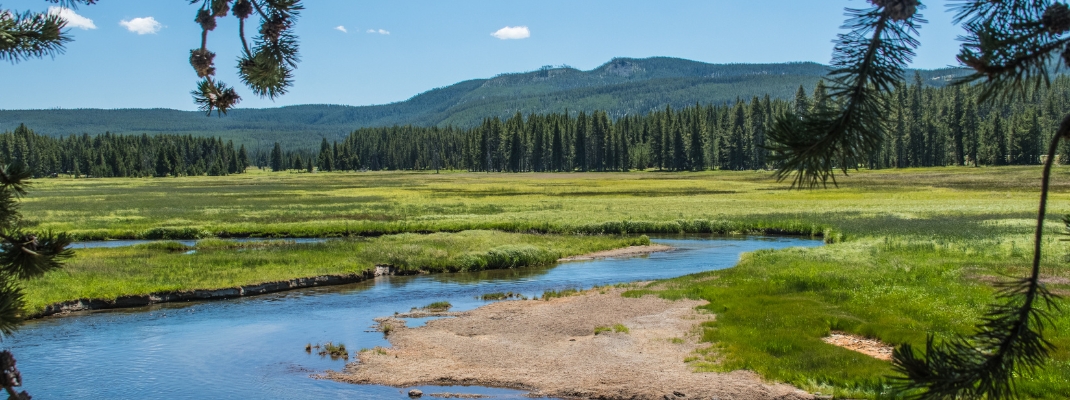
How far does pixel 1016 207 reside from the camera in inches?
2195

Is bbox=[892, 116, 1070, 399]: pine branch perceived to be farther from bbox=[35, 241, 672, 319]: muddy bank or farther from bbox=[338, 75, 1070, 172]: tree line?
bbox=[338, 75, 1070, 172]: tree line

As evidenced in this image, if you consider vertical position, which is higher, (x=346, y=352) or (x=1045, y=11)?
(x=1045, y=11)

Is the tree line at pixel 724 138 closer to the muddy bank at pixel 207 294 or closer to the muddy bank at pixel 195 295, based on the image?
the muddy bank at pixel 207 294

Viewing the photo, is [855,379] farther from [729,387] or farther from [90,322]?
[90,322]

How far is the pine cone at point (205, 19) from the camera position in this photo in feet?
12.1

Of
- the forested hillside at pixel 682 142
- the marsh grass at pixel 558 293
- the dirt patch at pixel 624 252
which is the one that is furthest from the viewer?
the forested hillside at pixel 682 142

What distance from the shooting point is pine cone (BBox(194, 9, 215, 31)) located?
12.1ft

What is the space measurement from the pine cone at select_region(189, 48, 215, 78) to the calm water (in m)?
13.1

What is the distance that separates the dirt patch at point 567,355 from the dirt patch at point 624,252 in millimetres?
13931

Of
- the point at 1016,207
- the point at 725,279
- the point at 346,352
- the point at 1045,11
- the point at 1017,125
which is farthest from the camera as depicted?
the point at 1017,125

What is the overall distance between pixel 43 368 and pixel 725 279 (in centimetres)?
2048

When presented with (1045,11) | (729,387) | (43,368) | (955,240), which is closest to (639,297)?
(729,387)

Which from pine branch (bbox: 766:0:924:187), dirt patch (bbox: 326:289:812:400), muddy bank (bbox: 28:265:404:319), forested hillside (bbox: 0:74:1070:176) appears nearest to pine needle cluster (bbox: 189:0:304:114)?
pine branch (bbox: 766:0:924:187)

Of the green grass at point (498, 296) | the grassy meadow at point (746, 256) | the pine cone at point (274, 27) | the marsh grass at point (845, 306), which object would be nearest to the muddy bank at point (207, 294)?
the grassy meadow at point (746, 256)
